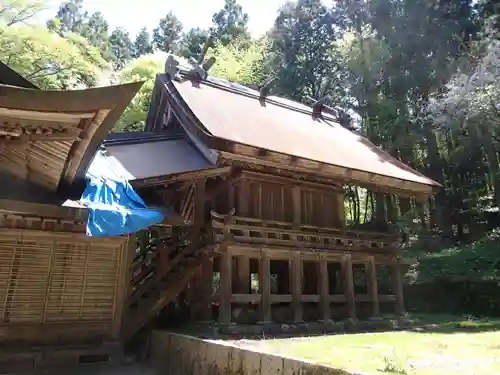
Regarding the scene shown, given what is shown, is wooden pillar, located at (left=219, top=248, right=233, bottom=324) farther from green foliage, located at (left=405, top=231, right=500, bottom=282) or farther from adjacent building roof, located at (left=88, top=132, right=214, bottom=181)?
green foliage, located at (left=405, top=231, right=500, bottom=282)

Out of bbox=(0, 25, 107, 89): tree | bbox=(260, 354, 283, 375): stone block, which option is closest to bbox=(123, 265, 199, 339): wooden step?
bbox=(260, 354, 283, 375): stone block

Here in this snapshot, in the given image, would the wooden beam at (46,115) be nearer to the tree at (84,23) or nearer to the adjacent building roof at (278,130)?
the adjacent building roof at (278,130)

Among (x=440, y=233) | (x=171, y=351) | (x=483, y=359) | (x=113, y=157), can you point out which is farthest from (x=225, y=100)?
(x=440, y=233)

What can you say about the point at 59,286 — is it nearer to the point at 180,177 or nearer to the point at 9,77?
the point at 180,177

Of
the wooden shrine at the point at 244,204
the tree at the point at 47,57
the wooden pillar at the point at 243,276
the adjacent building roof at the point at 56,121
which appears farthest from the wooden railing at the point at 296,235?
the tree at the point at 47,57

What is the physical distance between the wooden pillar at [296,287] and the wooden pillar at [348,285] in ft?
5.06

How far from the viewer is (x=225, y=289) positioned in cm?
880

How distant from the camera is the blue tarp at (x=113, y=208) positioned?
701cm

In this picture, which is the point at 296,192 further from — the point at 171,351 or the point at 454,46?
the point at 454,46

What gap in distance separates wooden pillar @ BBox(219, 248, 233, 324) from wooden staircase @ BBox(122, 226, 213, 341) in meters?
0.37

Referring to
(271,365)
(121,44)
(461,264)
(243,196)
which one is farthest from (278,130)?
(121,44)

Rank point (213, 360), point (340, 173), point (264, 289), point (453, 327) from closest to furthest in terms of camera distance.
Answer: point (213, 360), point (264, 289), point (453, 327), point (340, 173)

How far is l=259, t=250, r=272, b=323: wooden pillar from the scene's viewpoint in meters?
9.22

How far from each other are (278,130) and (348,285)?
4.52m
